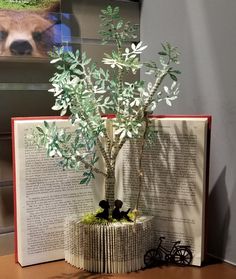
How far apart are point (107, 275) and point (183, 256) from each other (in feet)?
0.52

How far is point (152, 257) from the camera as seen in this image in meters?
0.85

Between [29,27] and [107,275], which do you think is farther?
[29,27]

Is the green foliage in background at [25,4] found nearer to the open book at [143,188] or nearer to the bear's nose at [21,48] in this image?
the bear's nose at [21,48]

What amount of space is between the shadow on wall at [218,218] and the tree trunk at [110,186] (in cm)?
21

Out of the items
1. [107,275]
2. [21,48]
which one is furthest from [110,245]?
[21,48]

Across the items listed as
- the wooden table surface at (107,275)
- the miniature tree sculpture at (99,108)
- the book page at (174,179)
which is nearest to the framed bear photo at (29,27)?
the miniature tree sculpture at (99,108)

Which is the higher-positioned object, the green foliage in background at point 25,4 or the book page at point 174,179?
the green foliage in background at point 25,4

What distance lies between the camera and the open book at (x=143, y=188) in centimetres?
83

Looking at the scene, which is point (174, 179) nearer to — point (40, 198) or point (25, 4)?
point (40, 198)

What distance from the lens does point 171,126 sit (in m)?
0.85

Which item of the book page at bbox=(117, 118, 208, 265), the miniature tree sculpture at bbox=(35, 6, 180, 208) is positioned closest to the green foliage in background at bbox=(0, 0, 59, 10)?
the miniature tree sculpture at bbox=(35, 6, 180, 208)

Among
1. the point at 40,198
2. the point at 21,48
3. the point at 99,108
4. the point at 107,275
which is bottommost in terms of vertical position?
the point at 107,275

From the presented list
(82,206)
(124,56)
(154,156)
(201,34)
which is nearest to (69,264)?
(82,206)

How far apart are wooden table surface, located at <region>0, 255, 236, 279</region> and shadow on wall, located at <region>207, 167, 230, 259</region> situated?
0.16 ft
